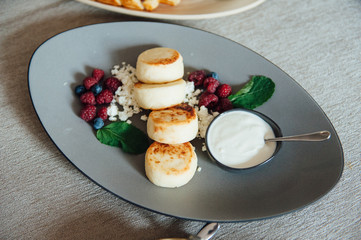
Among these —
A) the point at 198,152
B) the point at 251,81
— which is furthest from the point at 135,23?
the point at 198,152

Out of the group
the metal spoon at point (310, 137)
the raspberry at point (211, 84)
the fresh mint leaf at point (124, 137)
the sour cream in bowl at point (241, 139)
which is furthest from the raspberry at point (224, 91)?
the fresh mint leaf at point (124, 137)

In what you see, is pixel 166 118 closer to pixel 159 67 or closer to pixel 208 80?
pixel 159 67

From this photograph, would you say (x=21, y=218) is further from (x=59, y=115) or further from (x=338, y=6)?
(x=338, y=6)

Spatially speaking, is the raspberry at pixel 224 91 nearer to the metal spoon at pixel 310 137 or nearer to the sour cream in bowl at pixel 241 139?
the sour cream in bowl at pixel 241 139

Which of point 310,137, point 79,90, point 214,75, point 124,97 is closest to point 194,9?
point 214,75

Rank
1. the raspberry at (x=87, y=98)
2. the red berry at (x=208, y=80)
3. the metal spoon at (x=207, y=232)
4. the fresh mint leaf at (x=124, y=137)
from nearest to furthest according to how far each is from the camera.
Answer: the metal spoon at (x=207, y=232)
the fresh mint leaf at (x=124, y=137)
the raspberry at (x=87, y=98)
the red berry at (x=208, y=80)

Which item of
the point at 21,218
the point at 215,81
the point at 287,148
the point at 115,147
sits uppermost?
the point at 215,81
